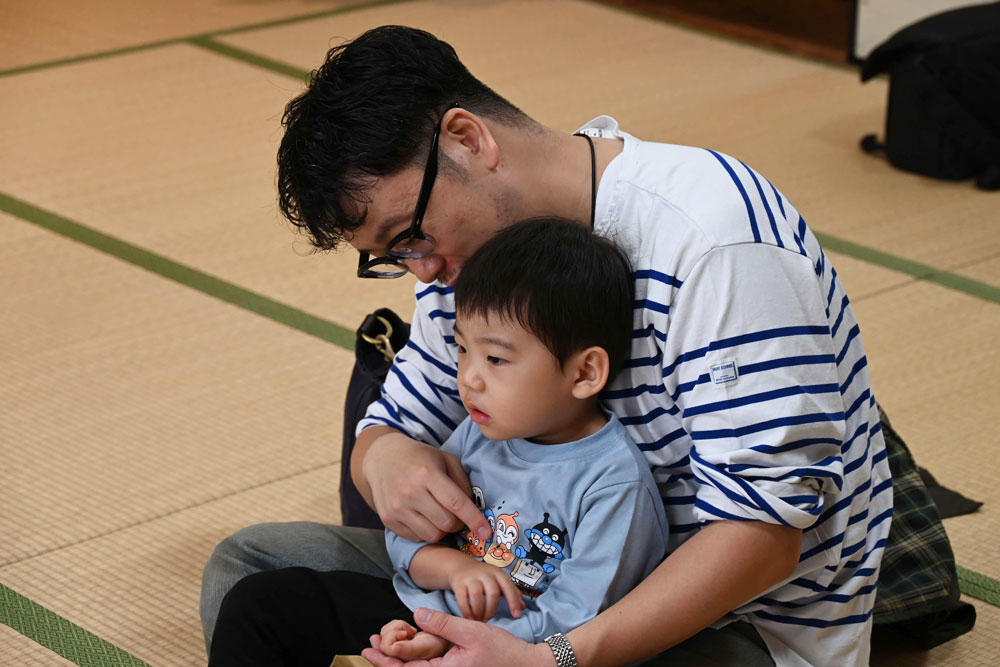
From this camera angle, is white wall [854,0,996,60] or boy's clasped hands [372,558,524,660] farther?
white wall [854,0,996,60]

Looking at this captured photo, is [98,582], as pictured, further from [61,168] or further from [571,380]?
[61,168]

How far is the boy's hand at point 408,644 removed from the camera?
4.60ft

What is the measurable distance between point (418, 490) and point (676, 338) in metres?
0.35

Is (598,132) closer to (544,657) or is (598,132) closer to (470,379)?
(470,379)

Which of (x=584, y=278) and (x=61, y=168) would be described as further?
(x=61, y=168)

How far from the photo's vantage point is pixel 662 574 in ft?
4.47

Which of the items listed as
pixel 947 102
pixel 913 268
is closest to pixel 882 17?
pixel 947 102

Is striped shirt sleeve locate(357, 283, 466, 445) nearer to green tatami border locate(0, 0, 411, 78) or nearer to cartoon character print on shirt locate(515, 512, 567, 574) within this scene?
cartoon character print on shirt locate(515, 512, 567, 574)

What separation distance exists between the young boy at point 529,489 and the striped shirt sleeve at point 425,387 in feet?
0.46

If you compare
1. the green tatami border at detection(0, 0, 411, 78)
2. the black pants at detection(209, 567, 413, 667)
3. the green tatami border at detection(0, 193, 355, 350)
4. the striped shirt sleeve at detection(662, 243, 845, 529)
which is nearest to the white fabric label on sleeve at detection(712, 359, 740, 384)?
the striped shirt sleeve at detection(662, 243, 845, 529)

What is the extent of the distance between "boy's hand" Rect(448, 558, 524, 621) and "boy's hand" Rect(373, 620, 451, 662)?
0.14ft

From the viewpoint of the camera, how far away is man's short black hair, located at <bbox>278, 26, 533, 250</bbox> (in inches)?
54.3

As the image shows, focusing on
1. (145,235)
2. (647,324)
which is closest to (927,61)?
(145,235)

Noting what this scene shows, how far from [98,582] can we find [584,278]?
3.43ft
